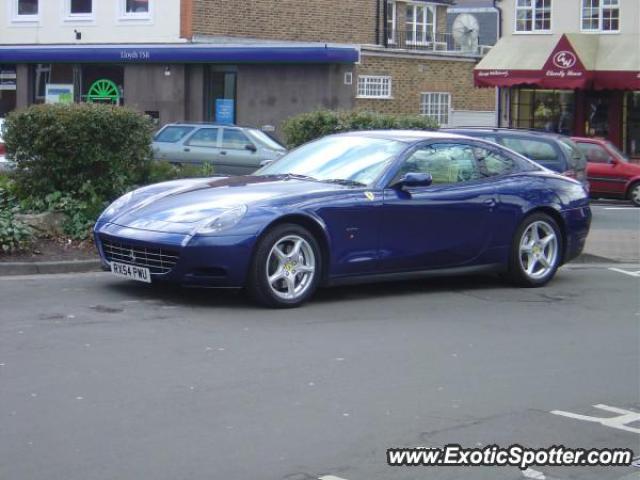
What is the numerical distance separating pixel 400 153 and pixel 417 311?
1542 mm

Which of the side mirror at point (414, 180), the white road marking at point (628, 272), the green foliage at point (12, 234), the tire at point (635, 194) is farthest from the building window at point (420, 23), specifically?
the side mirror at point (414, 180)

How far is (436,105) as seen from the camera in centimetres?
3681

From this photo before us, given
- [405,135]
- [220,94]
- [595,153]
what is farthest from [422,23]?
[405,135]

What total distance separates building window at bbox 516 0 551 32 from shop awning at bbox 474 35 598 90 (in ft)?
1.26

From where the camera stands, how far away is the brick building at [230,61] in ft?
108

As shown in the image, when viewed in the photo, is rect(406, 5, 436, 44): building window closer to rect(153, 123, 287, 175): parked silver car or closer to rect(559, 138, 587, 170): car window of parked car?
rect(153, 123, 287, 175): parked silver car

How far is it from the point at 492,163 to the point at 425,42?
34.5 metres

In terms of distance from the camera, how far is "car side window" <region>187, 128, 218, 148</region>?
24.3 m

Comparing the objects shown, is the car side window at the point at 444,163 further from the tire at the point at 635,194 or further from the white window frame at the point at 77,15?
the white window frame at the point at 77,15

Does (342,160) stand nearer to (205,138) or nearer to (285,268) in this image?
(285,268)

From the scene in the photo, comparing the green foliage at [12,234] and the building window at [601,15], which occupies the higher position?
the building window at [601,15]

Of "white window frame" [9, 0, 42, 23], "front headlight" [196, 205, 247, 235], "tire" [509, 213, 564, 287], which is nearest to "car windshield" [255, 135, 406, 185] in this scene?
"front headlight" [196, 205, 247, 235]

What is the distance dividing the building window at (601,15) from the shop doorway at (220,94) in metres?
10.8

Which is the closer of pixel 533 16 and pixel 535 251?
pixel 535 251
